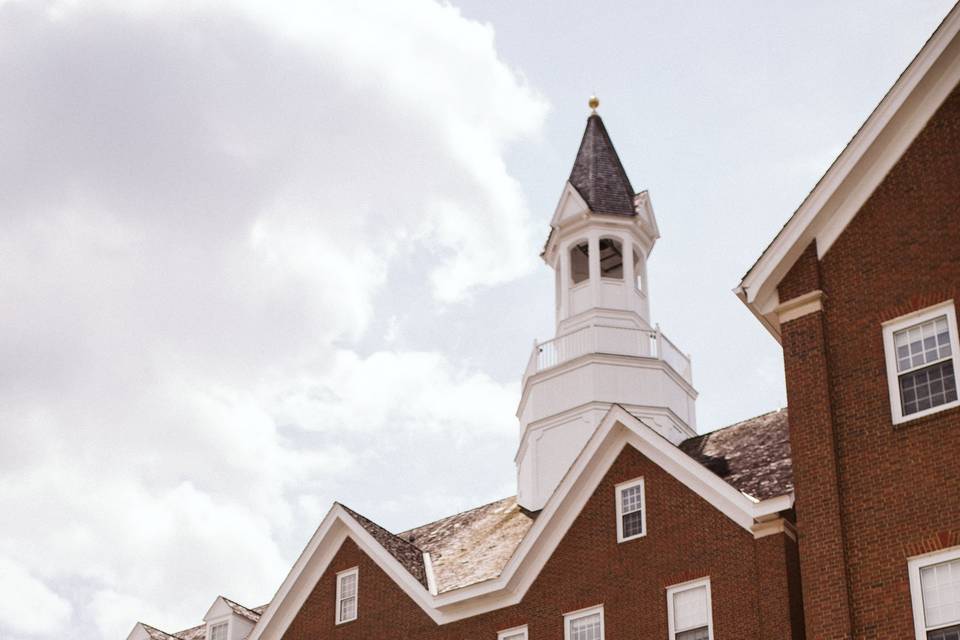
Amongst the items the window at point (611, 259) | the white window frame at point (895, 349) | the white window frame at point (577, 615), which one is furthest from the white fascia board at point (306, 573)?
the white window frame at point (895, 349)

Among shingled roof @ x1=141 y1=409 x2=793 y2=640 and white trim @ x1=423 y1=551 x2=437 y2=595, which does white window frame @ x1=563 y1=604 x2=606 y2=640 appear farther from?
white trim @ x1=423 y1=551 x2=437 y2=595

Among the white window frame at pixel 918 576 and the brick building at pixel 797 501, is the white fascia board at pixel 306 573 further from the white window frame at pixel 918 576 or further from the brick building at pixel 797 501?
the white window frame at pixel 918 576

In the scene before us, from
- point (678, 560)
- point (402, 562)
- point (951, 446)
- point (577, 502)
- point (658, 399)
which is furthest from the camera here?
point (658, 399)

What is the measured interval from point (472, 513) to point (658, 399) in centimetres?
646

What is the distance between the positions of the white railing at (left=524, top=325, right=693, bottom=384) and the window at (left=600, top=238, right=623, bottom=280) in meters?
3.28

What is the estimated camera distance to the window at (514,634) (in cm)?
3362

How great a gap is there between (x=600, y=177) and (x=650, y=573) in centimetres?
1848

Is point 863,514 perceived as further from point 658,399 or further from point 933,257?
point 658,399

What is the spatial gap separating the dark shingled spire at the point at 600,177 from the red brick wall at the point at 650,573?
14.4 metres

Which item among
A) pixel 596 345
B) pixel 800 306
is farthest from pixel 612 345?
pixel 800 306

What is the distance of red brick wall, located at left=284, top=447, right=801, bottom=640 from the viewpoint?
2958cm

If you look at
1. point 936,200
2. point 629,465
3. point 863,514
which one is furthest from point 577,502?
point 936,200

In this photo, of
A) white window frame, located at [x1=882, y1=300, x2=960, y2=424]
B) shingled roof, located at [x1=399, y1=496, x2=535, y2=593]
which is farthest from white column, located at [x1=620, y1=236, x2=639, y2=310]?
white window frame, located at [x1=882, y1=300, x2=960, y2=424]

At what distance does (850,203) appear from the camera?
29750 mm
